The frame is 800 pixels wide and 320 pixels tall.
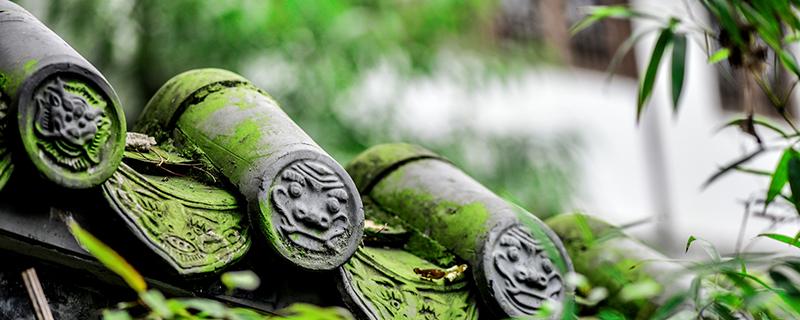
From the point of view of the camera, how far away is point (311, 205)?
1342 millimetres

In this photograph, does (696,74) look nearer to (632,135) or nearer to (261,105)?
(632,135)

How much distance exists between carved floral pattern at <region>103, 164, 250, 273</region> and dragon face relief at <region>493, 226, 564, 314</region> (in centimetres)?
39

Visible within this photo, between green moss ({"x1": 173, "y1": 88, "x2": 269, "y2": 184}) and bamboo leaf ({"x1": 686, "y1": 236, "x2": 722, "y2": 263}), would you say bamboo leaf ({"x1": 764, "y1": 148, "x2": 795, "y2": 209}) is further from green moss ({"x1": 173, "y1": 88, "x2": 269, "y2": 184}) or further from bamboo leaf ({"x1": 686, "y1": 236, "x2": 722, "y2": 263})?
green moss ({"x1": 173, "y1": 88, "x2": 269, "y2": 184})

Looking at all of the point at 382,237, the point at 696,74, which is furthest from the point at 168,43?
the point at 696,74

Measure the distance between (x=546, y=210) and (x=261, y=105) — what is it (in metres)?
4.81

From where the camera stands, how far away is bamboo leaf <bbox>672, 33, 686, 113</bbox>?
6.15ft

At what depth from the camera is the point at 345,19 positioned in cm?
548

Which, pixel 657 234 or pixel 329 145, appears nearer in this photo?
pixel 329 145

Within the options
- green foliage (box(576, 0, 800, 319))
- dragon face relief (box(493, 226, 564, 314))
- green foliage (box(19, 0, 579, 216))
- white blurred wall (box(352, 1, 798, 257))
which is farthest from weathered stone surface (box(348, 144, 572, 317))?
white blurred wall (box(352, 1, 798, 257))

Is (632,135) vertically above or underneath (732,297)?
underneath

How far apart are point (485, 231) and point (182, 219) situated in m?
0.47

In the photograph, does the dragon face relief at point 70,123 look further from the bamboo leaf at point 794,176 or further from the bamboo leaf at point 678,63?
the bamboo leaf at point 678,63

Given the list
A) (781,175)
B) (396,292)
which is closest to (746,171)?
(781,175)

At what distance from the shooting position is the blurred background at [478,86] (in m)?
5.12
